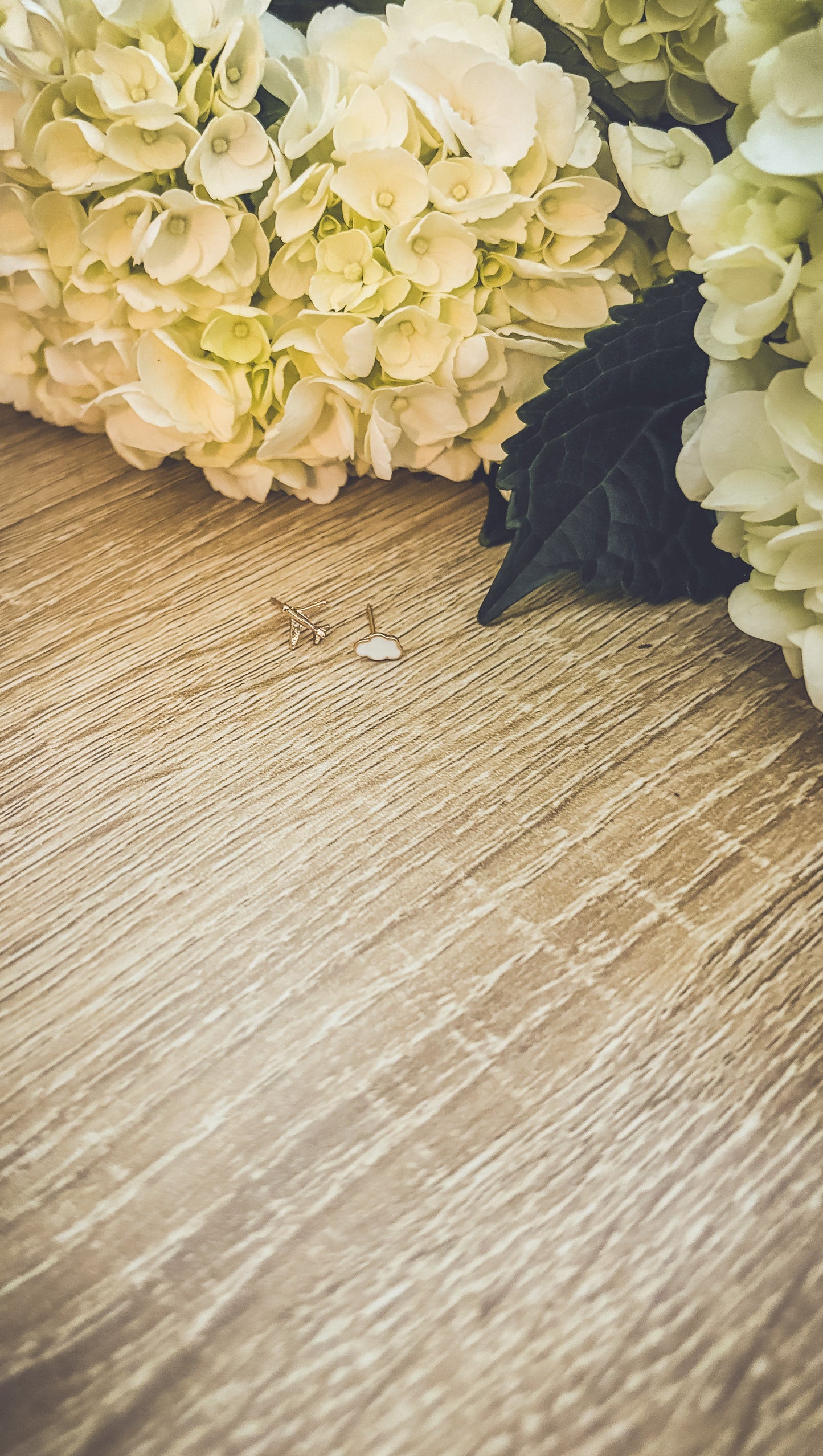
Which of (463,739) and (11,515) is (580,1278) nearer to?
(463,739)

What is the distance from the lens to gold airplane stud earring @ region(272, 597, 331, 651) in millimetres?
466

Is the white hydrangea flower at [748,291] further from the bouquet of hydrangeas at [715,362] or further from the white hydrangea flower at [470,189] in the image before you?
the white hydrangea flower at [470,189]

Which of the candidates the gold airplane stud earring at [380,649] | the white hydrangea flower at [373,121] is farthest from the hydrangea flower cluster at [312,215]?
the gold airplane stud earring at [380,649]

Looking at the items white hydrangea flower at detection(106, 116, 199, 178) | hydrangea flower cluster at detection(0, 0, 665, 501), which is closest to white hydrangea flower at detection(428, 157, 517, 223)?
hydrangea flower cluster at detection(0, 0, 665, 501)

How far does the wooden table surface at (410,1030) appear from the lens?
0.81ft

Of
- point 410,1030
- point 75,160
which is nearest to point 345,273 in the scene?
point 75,160

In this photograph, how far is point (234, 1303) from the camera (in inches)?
10.3

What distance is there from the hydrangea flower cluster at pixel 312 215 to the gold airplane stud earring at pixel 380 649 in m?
0.10

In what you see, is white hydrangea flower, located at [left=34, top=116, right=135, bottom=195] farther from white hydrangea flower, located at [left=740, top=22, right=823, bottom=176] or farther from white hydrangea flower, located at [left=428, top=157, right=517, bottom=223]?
white hydrangea flower, located at [left=740, top=22, right=823, bottom=176]

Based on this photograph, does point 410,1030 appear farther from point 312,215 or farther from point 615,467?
point 312,215

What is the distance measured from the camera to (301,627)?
18.5 inches

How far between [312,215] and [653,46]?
166 mm

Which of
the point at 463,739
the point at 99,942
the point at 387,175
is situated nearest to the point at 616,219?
the point at 387,175

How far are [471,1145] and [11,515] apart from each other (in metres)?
0.44
